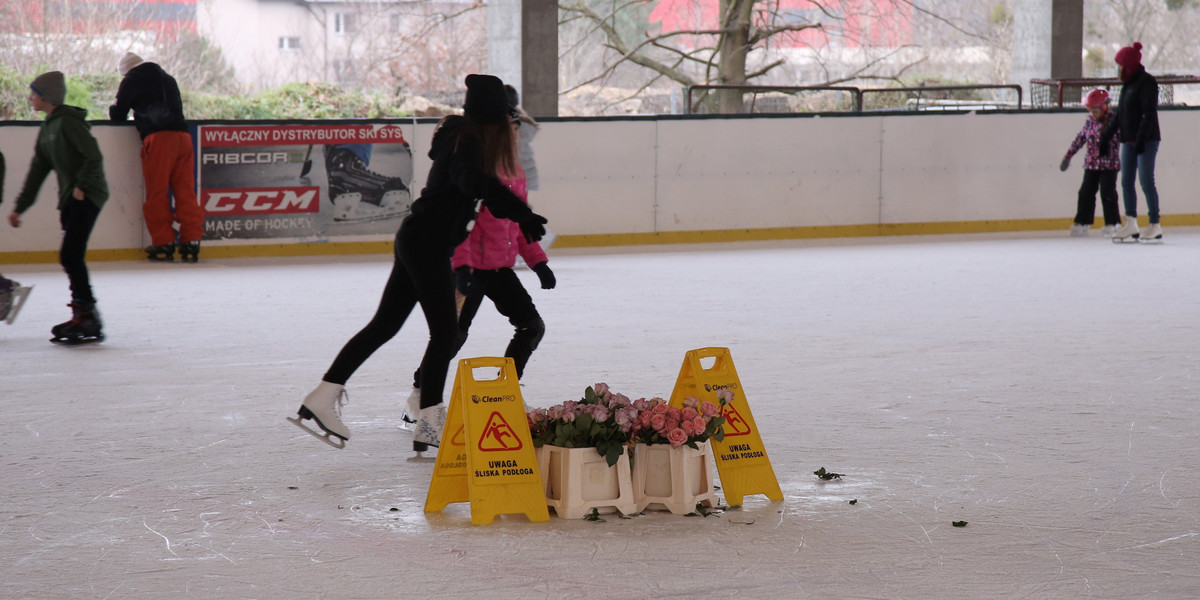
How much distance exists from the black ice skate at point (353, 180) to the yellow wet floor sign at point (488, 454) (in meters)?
8.18

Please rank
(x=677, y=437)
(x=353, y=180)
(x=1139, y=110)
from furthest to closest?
(x=1139, y=110) → (x=353, y=180) → (x=677, y=437)

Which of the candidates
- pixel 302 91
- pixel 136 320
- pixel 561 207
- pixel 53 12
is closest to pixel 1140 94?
pixel 561 207

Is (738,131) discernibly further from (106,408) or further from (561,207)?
(106,408)

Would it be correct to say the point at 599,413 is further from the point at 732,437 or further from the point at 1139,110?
the point at 1139,110

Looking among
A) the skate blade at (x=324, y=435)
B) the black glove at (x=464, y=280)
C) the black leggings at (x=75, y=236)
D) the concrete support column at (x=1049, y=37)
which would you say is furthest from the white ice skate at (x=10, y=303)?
the concrete support column at (x=1049, y=37)

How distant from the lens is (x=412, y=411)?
4.91 metres

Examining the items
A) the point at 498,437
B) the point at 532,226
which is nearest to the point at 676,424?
the point at 498,437

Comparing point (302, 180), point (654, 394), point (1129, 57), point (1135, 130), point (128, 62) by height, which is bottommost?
point (654, 394)

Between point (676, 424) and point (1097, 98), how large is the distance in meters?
10.7

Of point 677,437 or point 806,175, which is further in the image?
point 806,175

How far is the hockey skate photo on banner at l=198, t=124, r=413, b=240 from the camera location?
1147 centimetres

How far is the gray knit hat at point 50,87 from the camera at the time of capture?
275 inches

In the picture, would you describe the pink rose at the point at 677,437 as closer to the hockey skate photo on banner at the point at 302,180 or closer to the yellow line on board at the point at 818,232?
the hockey skate photo on banner at the point at 302,180

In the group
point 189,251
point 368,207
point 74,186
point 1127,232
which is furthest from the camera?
Answer: point 1127,232
